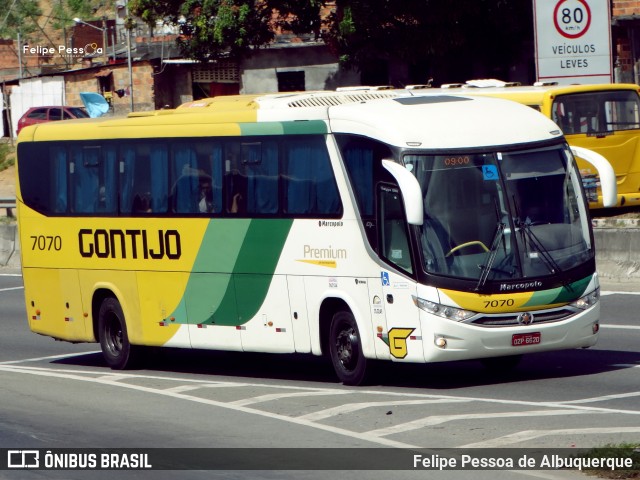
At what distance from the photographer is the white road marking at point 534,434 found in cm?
1070

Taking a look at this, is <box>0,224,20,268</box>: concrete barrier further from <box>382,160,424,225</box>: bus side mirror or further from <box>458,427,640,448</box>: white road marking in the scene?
<box>458,427,640,448</box>: white road marking

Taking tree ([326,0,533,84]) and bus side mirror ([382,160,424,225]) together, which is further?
tree ([326,0,533,84])

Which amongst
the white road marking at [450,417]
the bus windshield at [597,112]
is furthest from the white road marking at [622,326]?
the bus windshield at [597,112]

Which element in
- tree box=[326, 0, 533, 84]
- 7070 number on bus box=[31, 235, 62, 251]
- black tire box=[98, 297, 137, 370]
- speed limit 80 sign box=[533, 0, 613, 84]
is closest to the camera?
black tire box=[98, 297, 137, 370]

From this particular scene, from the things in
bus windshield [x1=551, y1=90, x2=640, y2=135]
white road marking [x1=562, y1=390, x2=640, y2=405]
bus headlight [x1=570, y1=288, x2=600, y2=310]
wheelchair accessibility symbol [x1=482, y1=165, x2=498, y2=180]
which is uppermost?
bus windshield [x1=551, y1=90, x2=640, y2=135]

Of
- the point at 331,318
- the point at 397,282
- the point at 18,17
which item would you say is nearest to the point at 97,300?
the point at 331,318

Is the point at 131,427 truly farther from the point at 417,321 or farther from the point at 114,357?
the point at 114,357

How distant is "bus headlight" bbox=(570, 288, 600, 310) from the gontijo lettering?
501 cm

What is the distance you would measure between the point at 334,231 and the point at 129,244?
3707 mm

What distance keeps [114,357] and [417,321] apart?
5680 mm

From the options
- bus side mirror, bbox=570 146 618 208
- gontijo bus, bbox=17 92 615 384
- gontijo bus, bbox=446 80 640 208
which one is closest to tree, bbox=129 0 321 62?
gontijo bus, bbox=446 80 640 208

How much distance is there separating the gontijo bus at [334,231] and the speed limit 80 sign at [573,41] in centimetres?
1087

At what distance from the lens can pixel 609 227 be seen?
2369cm

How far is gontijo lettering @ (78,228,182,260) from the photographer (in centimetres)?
1697
